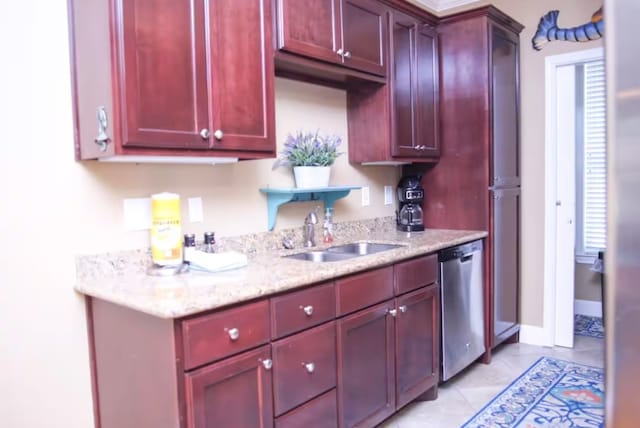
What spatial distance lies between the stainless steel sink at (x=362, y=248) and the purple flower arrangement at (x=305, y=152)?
0.48 m

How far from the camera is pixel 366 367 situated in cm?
214

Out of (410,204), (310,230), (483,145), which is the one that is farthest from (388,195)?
(310,230)

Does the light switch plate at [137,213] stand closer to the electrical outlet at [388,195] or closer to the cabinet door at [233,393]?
the cabinet door at [233,393]

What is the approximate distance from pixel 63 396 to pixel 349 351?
1.10m

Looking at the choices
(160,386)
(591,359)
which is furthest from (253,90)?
(591,359)

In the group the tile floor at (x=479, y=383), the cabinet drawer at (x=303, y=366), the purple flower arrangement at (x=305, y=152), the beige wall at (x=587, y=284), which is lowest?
the tile floor at (x=479, y=383)

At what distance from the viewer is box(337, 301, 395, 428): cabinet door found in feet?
6.59

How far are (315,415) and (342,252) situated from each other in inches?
38.8

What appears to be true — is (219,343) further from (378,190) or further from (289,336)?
(378,190)

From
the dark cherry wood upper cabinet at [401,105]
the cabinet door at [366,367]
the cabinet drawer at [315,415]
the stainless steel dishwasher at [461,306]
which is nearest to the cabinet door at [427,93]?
the dark cherry wood upper cabinet at [401,105]

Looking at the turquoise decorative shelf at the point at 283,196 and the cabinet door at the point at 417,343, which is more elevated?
the turquoise decorative shelf at the point at 283,196

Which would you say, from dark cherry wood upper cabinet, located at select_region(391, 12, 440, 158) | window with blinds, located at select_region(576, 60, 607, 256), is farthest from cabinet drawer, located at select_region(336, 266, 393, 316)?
window with blinds, located at select_region(576, 60, 607, 256)

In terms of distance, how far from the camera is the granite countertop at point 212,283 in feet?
4.66

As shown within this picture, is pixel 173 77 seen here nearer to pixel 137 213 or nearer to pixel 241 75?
pixel 241 75
